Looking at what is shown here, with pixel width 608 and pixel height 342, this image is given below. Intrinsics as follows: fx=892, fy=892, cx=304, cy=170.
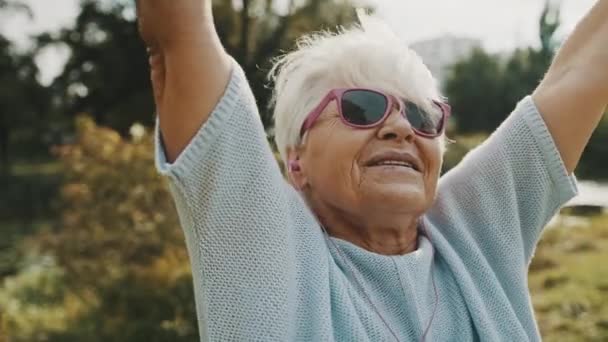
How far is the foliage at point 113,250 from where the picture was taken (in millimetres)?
5414

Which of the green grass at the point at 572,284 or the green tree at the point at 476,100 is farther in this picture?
the green tree at the point at 476,100

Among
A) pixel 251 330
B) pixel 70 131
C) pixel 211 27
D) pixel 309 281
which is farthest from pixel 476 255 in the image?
pixel 70 131

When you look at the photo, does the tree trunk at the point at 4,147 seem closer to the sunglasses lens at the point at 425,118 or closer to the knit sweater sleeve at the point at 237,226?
the sunglasses lens at the point at 425,118

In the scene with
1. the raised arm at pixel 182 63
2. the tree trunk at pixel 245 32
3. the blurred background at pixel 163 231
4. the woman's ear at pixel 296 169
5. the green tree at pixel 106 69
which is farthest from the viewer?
the green tree at pixel 106 69

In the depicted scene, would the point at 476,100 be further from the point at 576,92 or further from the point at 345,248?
the point at 345,248

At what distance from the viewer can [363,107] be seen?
142cm

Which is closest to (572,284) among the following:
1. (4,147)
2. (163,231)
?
(163,231)

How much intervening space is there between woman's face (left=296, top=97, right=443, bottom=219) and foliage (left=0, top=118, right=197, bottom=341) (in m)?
3.93

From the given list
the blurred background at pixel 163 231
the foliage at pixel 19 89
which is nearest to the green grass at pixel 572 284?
the blurred background at pixel 163 231

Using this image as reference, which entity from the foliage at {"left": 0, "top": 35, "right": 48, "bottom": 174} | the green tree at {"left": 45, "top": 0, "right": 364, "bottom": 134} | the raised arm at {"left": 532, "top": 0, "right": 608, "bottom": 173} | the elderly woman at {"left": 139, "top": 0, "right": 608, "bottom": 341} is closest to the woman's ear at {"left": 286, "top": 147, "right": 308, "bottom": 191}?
the elderly woman at {"left": 139, "top": 0, "right": 608, "bottom": 341}

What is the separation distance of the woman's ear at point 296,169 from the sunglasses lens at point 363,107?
0.13 metres

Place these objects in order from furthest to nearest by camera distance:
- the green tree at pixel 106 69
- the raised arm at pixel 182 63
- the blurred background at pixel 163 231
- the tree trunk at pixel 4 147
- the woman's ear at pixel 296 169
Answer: the tree trunk at pixel 4 147, the green tree at pixel 106 69, the blurred background at pixel 163 231, the woman's ear at pixel 296 169, the raised arm at pixel 182 63

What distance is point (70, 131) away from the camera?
23328mm

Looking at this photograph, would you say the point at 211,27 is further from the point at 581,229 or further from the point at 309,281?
the point at 581,229
